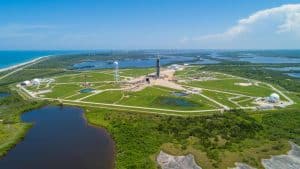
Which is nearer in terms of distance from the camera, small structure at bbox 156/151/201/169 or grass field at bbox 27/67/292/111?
small structure at bbox 156/151/201/169

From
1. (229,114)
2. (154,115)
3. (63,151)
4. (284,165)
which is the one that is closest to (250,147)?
(284,165)

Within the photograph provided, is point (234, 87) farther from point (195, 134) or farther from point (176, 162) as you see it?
point (176, 162)

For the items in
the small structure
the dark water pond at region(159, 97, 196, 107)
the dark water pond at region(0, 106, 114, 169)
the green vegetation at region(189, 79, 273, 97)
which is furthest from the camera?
the green vegetation at region(189, 79, 273, 97)

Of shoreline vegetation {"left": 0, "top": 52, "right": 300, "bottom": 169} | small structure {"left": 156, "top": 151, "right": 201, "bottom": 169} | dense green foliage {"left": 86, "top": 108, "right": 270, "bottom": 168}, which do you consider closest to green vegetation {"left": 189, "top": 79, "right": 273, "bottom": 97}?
shoreline vegetation {"left": 0, "top": 52, "right": 300, "bottom": 169}

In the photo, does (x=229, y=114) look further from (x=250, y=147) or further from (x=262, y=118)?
(x=250, y=147)

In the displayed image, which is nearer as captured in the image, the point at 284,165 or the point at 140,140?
the point at 284,165

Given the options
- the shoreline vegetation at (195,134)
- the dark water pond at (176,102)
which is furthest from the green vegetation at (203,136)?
the dark water pond at (176,102)

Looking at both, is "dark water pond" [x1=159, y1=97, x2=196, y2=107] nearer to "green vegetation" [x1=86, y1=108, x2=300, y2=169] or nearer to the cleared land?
the cleared land
